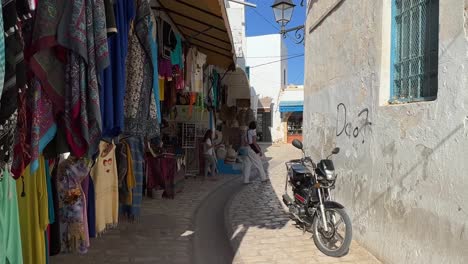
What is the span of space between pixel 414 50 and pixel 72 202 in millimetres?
3512

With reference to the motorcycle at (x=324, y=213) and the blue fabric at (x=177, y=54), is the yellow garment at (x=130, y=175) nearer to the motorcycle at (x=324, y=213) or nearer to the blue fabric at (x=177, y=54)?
the motorcycle at (x=324, y=213)

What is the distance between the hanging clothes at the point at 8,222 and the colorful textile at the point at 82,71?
1.21 feet

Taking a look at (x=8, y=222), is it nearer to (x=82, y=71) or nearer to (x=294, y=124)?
(x=82, y=71)

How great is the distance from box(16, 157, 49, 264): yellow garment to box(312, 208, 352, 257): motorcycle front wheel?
3161mm

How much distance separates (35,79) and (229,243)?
3.95 meters

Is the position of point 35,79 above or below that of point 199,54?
below

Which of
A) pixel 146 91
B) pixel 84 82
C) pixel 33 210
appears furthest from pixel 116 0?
pixel 33 210

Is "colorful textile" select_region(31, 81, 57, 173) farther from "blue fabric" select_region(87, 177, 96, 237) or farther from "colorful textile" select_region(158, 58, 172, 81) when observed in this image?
"colorful textile" select_region(158, 58, 172, 81)

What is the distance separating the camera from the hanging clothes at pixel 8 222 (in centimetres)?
173

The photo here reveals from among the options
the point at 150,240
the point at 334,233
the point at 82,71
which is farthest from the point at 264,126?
the point at 82,71

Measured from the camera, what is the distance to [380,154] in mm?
4289

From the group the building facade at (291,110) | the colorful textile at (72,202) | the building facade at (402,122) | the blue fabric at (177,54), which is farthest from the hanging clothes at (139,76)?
the building facade at (291,110)

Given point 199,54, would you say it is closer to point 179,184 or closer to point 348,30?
point 179,184

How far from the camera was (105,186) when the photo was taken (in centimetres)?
386
